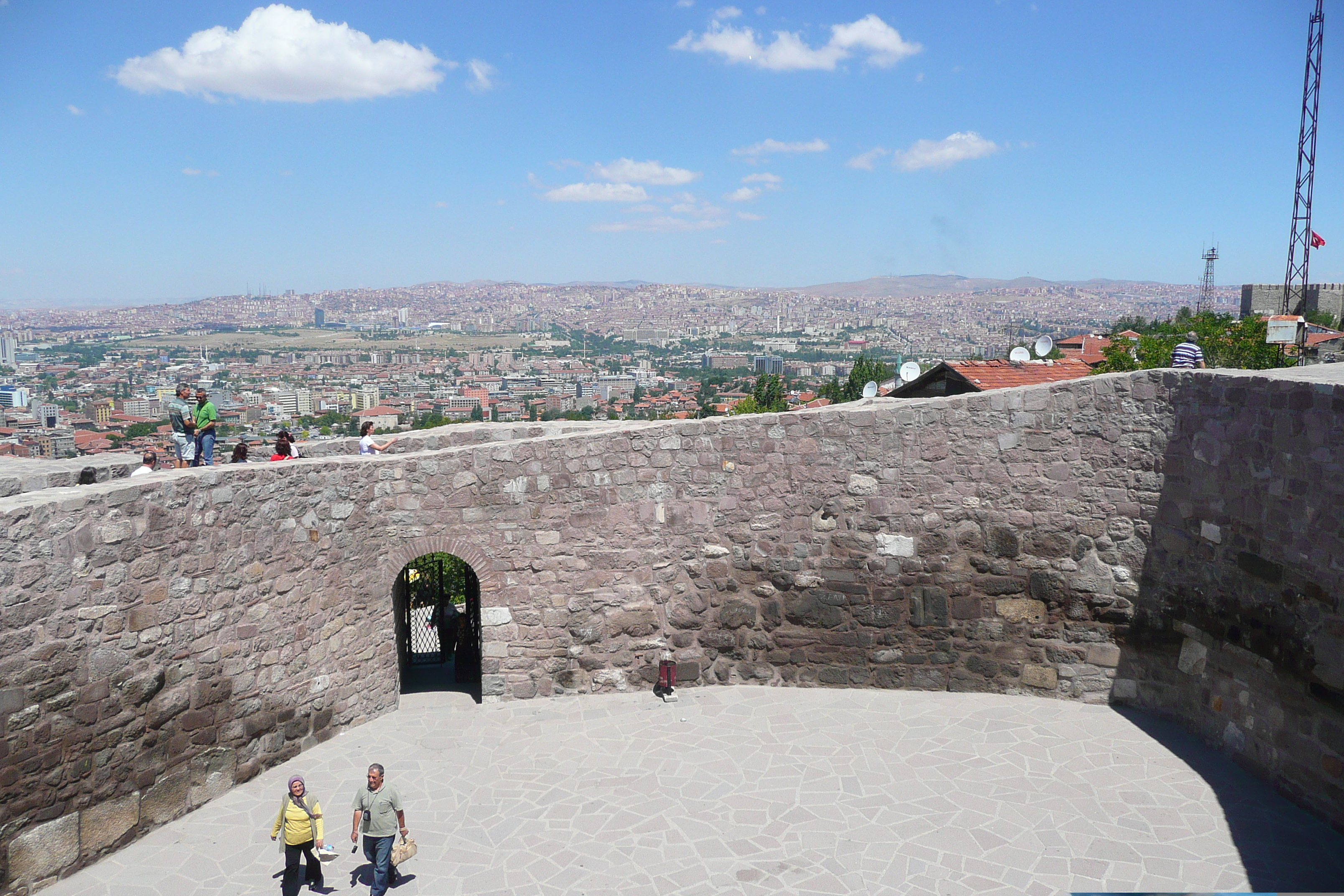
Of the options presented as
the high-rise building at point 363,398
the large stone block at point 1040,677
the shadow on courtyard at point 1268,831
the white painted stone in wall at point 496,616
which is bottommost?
the high-rise building at point 363,398

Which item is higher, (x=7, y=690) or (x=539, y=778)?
(x=7, y=690)

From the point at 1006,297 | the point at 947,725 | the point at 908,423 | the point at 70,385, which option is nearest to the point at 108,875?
the point at 947,725

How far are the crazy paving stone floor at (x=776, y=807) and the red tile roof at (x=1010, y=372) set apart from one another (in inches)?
313

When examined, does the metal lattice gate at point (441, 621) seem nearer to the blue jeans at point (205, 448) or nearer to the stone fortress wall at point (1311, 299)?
the blue jeans at point (205, 448)

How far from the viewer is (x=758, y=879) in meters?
5.87

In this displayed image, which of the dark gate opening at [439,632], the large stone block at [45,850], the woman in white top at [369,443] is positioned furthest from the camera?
the woman in white top at [369,443]

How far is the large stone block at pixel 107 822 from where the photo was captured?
6000 mm

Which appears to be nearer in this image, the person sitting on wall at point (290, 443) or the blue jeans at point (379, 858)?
the blue jeans at point (379, 858)

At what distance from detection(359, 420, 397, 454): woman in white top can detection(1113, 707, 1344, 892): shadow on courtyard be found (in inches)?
313

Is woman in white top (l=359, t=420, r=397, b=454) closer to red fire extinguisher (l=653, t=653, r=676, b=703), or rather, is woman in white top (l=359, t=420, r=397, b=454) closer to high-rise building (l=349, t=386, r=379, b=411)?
red fire extinguisher (l=653, t=653, r=676, b=703)

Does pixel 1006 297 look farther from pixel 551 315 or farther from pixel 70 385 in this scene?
pixel 70 385

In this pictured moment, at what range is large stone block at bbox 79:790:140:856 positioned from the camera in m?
6.00

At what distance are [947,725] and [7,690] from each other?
23.3 feet

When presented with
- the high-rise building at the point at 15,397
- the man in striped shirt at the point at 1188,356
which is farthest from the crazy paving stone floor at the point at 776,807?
the high-rise building at the point at 15,397
